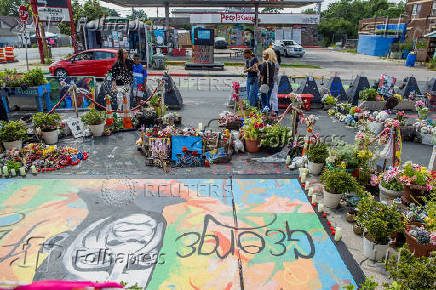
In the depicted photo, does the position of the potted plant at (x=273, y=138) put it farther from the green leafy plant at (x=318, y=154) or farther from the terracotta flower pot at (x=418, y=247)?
the terracotta flower pot at (x=418, y=247)

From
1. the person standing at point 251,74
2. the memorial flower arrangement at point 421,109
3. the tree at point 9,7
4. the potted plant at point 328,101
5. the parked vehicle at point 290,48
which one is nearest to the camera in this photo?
the memorial flower arrangement at point 421,109

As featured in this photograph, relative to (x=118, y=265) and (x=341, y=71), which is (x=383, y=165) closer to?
(x=118, y=265)

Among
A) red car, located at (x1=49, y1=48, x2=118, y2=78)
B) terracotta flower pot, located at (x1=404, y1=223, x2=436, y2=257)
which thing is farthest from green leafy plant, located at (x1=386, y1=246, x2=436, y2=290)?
red car, located at (x1=49, y1=48, x2=118, y2=78)

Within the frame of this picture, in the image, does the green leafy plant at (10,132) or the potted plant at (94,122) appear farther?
the potted plant at (94,122)

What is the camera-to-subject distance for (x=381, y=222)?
4.14 m

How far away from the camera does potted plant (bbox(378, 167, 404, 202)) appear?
528 centimetres

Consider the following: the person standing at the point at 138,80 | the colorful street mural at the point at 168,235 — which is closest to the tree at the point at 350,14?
the person standing at the point at 138,80

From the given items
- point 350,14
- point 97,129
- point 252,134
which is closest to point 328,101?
point 252,134

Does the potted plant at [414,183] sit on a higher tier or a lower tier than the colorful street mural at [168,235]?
Answer: higher

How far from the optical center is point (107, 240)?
4.66 m

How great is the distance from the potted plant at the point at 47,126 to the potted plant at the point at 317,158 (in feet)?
20.5

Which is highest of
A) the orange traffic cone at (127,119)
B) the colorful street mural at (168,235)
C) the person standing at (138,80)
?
the person standing at (138,80)

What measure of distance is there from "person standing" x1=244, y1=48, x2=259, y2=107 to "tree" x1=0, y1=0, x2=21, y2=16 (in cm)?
8728

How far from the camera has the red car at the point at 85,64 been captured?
661 inches
